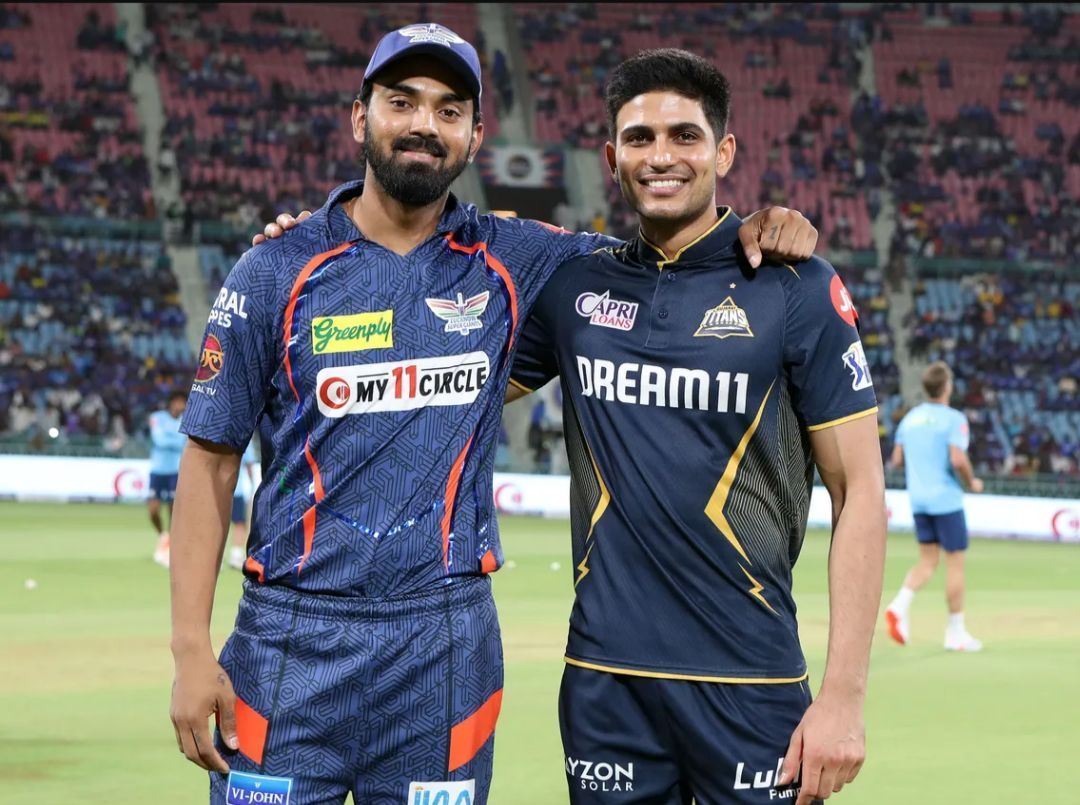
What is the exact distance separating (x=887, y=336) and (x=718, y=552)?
105 ft

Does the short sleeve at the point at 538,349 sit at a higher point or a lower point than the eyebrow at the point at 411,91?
lower

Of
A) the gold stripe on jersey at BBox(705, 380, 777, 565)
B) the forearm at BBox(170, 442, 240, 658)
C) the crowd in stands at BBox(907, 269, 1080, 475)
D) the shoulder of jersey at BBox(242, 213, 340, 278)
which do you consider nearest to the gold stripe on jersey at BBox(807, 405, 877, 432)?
the gold stripe on jersey at BBox(705, 380, 777, 565)

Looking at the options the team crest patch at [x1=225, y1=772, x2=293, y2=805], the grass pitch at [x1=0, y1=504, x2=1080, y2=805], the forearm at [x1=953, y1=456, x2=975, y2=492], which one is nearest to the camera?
the team crest patch at [x1=225, y1=772, x2=293, y2=805]

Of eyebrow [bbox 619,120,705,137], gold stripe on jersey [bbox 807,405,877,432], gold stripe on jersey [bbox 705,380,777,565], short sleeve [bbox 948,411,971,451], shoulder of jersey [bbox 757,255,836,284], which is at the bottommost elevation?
short sleeve [bbox 948,411,971,451]

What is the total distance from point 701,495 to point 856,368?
0.51 metres

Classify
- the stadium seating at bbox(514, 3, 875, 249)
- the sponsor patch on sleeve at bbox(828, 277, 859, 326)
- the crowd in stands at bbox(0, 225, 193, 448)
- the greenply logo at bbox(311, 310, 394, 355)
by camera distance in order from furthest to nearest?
the stadium seating at bbox(514, 3, 875, 249) < the crowd in stands at bbox(0, 225, 193, 448) < the sponsor patch on sleeve at bbox(828, 277, 859, 326) < the greenply logo at bbox(311, 310, 394, 355)

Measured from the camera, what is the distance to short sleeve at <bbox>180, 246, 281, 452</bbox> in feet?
12.6

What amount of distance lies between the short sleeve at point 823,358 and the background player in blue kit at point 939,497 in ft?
31.7

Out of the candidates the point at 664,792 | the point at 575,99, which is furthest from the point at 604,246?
the point at 575,99

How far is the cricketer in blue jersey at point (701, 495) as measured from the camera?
388 centimetres

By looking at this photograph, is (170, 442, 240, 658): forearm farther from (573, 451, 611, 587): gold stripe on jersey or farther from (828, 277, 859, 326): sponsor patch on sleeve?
(828, 277, 859, 326): sponsor patch on sleeve

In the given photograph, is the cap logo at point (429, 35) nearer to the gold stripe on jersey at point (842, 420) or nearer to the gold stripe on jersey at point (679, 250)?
the gold stripe on jersey at point (679, 250)

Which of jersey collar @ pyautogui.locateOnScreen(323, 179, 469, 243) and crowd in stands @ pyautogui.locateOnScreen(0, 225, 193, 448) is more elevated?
jersey collar @ pyautogui.locateOnScreen(323, 179, 469, 243)

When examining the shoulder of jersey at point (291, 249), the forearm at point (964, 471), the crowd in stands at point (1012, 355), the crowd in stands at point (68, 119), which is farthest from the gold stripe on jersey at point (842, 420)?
the crowd in stands at point (68, 119)
